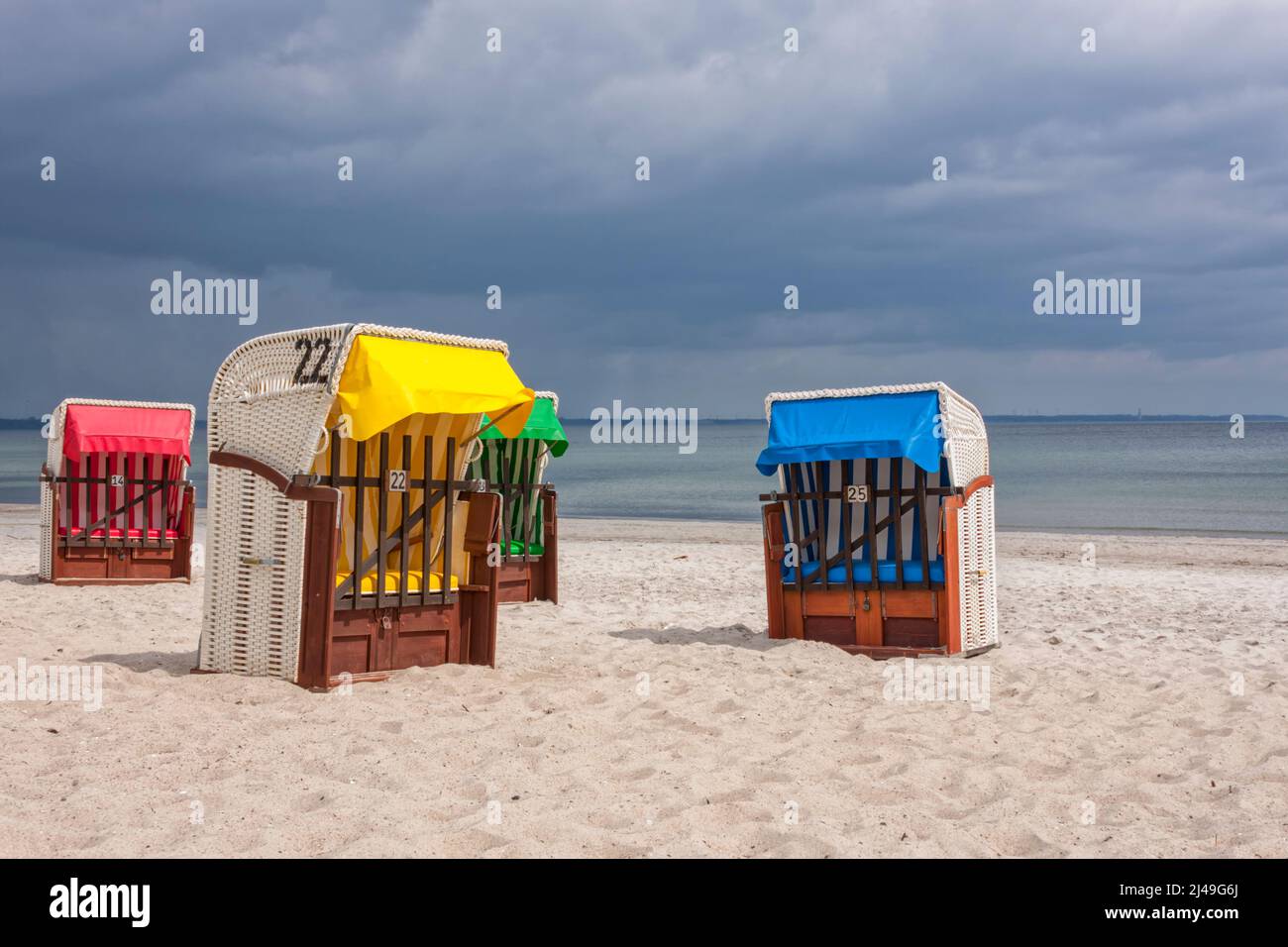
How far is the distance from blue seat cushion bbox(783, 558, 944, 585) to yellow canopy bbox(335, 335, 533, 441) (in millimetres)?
2910

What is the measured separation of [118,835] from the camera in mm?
4074

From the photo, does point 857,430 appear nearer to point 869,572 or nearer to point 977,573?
point 869,572

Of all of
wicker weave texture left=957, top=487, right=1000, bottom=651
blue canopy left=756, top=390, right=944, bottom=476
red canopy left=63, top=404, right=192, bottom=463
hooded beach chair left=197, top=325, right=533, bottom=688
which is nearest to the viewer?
hooded beach chair left=197, top=325, right=533, bottom=688

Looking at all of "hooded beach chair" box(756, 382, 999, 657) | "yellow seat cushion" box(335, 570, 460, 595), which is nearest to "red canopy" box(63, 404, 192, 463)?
"yellow seat cushion" box(335, 570, 460, 595)

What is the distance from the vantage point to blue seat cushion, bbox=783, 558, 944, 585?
27.3 feet

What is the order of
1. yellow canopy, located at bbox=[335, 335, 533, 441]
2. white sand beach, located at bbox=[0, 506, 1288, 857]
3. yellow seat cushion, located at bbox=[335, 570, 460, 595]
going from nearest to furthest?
white sand beach, located at bbox=[0, 506, 1288, 857] < yellow canopy, located at bbox=[335, 335, 533, 441] < yellow seat cushion, located at bbox=[335, 570, 460, 595]

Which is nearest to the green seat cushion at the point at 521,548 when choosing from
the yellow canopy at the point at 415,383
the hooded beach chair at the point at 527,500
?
the hooded beach chair at the point at 527,500

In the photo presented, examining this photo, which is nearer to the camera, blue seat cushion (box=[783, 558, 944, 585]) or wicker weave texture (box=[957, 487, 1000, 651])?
blue seat cushion (box=[783, 558, 944, 585])

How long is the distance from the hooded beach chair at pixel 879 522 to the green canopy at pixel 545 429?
3525 mm

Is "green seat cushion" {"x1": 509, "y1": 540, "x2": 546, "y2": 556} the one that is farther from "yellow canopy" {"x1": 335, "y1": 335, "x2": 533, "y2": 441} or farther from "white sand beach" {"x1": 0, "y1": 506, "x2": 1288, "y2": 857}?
"yellow canopy" {"x1": 335, "y1": 335, "x2": 533, "y2": 441}

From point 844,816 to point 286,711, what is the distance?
3.12 meters

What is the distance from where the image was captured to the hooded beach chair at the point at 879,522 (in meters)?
8.20

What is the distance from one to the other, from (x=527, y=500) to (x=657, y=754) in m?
6.75
